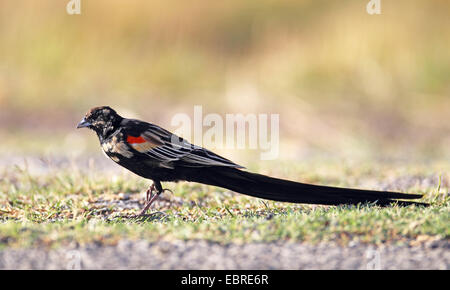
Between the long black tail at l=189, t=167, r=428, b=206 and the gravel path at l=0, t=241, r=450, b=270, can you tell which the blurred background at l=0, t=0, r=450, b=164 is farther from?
the gravel path at l=0, t=241, r=450, b=270

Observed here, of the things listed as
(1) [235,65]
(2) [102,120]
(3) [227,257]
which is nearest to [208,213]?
(2) [102,120]

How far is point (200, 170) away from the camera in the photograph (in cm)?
446

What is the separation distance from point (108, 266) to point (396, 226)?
5.65ft

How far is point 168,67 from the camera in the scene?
39.7 feet

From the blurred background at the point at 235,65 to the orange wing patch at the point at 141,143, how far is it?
5.35 metres

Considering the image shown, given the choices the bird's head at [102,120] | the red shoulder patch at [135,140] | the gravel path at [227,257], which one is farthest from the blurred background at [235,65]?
the gravel path at [227,257]

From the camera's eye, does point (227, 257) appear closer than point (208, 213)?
Yes

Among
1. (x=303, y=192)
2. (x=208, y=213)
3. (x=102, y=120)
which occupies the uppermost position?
(x=102, y=120)

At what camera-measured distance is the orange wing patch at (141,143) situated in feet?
14.5

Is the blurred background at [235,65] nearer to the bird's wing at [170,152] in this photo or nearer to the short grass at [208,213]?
the short grass at [208,213]

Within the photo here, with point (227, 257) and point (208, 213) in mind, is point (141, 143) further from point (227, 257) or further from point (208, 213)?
point (227, 257)

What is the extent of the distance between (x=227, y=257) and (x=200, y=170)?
48.7 inches

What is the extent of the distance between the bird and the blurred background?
5.20 metres
